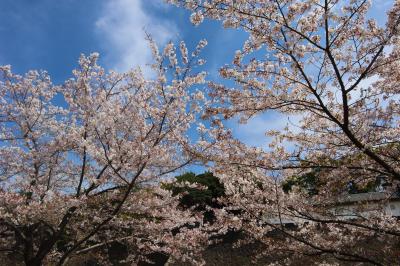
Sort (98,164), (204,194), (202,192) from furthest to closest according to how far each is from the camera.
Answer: (202,192) → (204,194) → (98,164)

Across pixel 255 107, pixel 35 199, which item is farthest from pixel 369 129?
pixel 35 199

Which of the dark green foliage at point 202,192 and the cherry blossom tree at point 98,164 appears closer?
the cherry blossom tree at point 98,164

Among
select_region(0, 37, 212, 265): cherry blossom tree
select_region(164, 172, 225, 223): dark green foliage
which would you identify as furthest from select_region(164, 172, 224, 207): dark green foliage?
select_region(0, 37, 212, 265): cherry blossom tree

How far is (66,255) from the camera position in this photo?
24.5ft

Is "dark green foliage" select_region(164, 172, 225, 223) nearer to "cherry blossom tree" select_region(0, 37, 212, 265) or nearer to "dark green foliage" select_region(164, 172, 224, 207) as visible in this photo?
"dark green foliage" select_region(164, 172, 224, 207)

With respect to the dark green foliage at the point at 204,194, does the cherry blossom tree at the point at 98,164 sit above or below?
below

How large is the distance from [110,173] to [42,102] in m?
3.20

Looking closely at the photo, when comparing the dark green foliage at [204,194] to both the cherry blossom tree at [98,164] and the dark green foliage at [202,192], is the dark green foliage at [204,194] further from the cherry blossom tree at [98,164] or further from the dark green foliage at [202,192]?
the cherry blossom tree at [98,164]

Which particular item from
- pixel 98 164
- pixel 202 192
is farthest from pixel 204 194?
pixel 98 164

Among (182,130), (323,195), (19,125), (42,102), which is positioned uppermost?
(42,102)

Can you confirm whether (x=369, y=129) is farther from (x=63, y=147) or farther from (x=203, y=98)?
(x=63, y=147)

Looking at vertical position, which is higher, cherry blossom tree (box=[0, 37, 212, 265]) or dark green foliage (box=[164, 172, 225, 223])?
dark green foliage (box=[164, 172, 225, 223])

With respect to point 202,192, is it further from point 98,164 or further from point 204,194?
point 98,164

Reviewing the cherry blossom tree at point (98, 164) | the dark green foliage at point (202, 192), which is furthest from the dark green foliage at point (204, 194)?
the cherry blossom tree at point (98, 164)
